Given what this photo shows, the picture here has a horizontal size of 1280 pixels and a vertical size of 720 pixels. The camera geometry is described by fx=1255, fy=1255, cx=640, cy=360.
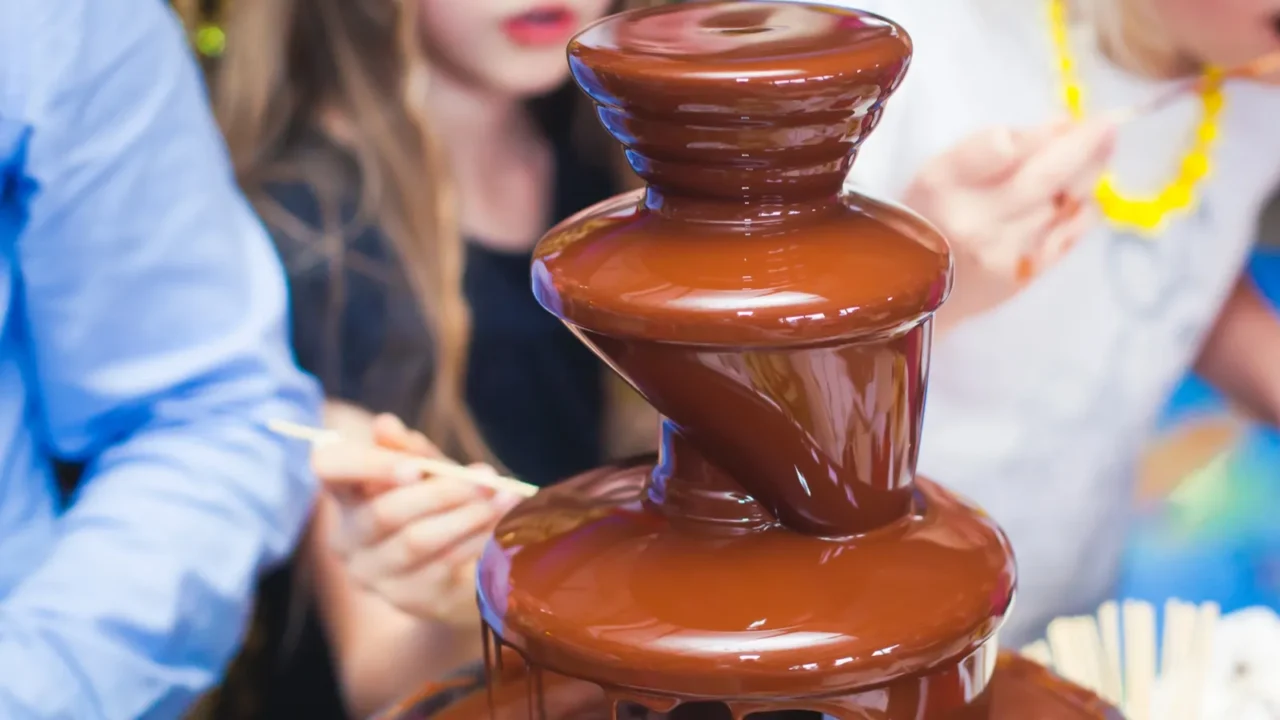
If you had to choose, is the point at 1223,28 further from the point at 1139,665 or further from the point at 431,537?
the point at 431,537

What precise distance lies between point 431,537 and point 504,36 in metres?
0.51

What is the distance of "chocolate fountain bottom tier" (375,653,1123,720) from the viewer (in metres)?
0.59

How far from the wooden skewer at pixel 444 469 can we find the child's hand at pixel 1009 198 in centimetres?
48

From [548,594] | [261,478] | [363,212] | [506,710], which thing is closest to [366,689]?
[261,478]

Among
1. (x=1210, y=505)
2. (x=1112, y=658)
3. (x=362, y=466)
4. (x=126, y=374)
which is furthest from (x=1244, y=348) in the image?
(x=126, y=374)

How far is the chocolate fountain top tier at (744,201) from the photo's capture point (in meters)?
0.52

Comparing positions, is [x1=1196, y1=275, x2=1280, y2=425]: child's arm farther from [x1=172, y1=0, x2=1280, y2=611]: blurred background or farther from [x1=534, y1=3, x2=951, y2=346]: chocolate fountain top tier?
[x1=534, y1=3, x2=951, y2=346]: chocolate fountain top tier

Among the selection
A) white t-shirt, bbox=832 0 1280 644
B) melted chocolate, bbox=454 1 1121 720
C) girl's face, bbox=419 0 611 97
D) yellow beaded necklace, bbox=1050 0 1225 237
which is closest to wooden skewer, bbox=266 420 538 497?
melted chocolate, bbox=454 1 1121 720

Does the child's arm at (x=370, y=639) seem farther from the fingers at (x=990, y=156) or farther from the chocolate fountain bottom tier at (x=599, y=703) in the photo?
the fingers at (x=990, y=156)

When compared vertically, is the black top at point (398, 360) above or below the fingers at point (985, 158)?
below

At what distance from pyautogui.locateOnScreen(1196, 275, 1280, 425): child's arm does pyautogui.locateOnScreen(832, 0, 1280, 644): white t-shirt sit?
0.06ft

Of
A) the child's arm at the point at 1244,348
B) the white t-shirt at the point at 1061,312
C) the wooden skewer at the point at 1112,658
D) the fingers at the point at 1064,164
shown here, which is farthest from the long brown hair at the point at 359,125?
the child's arm at the point at 1244,348

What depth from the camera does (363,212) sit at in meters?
1.26

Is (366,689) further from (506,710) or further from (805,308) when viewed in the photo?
(805,308)
